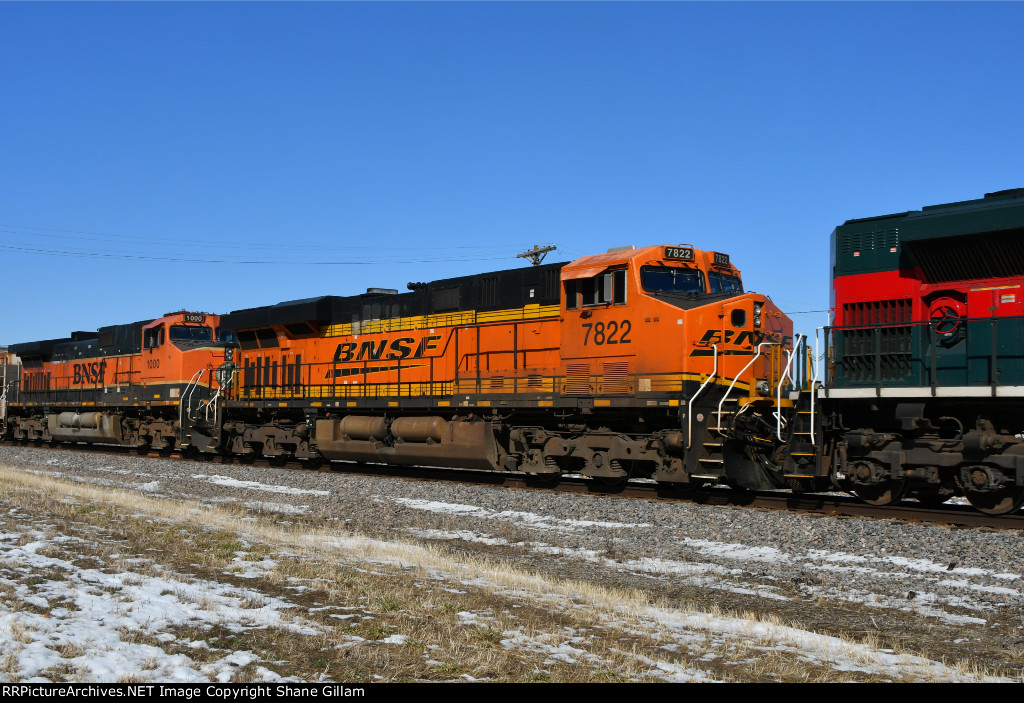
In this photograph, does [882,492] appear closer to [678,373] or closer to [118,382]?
[678,373]

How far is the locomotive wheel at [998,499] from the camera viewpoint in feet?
33.9

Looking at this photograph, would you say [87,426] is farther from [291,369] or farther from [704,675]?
[704,675]

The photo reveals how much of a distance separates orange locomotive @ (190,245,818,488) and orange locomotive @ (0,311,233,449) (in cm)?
446

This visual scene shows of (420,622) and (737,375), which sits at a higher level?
(737,375)

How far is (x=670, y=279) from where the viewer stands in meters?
13.5

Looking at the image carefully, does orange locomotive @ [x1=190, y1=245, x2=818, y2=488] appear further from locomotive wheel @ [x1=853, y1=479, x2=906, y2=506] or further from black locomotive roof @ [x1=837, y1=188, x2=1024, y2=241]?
black locomotive roof @ [x1=837, y1=188, x2=1024, y2=241]

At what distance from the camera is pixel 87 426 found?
26938 mm

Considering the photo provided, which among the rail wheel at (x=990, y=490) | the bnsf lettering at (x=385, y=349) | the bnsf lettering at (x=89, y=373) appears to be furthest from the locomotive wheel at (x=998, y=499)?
the bnsf lettering at (x=89, y=373)

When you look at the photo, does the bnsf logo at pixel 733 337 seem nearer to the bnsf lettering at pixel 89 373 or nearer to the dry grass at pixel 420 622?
the dry grass at pixel 420 622

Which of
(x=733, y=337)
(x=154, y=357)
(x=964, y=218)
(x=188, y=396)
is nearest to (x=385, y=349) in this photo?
(x=188, y=396)

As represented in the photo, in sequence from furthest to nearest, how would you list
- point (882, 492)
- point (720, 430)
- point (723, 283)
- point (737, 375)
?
point (723, 283) < point (737, 375) < point (720, 430) < point (882, 492)

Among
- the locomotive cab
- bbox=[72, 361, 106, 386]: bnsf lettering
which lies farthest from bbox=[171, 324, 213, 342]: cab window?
the locomotive cab

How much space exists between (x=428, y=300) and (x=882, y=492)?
29.9 feet
